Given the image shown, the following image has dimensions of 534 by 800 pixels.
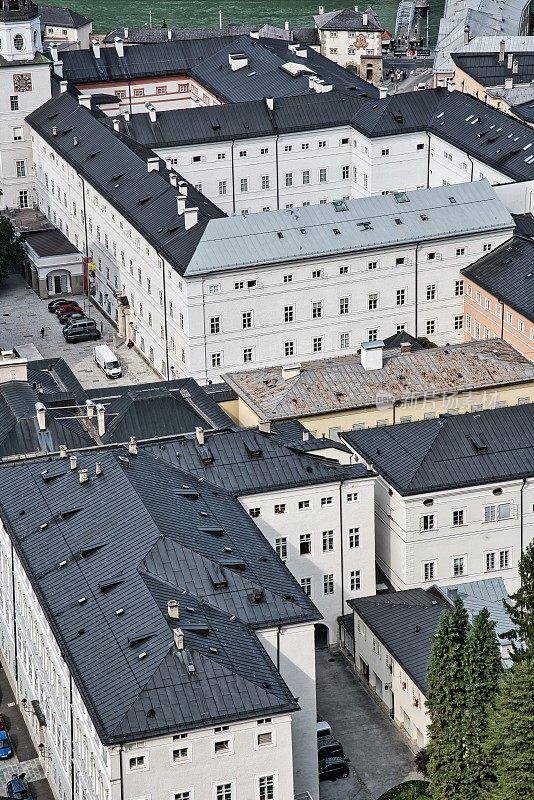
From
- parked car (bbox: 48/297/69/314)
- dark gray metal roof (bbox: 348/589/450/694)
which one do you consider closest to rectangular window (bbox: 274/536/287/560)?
dark gray metal roof (bbox: 348/589/450/694)

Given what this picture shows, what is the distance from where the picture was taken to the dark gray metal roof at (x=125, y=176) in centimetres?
11362

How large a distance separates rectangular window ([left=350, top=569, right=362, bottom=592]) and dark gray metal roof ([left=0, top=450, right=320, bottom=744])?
8059 mm

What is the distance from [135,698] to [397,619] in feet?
62.7

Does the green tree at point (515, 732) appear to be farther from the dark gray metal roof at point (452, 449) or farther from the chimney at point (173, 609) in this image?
the dark gray metal roof at point (452, 449)

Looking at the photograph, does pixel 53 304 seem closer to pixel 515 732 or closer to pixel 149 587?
pixel 149 587

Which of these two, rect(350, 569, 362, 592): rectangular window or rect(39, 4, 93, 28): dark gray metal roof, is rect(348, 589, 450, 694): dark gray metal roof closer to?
rect(350, 569, 362, 592): rectangular window

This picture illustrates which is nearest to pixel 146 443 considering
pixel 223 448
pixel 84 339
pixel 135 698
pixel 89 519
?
pixel 223 448

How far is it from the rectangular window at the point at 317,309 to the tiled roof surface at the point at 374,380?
37.8ft

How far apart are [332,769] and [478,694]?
374 inches

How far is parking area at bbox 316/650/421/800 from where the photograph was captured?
257ft

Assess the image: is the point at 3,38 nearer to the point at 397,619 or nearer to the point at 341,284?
the point at 341,284

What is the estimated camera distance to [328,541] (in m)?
87.4

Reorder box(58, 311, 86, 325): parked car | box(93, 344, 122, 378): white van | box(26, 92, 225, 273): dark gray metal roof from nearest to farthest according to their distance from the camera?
box(26, 92, 225, 273): dark gray metal roof, box(93, 344, 122, 378): white van, box(58, 311, 86, 325): parked car

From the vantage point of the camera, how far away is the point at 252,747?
225 ft
